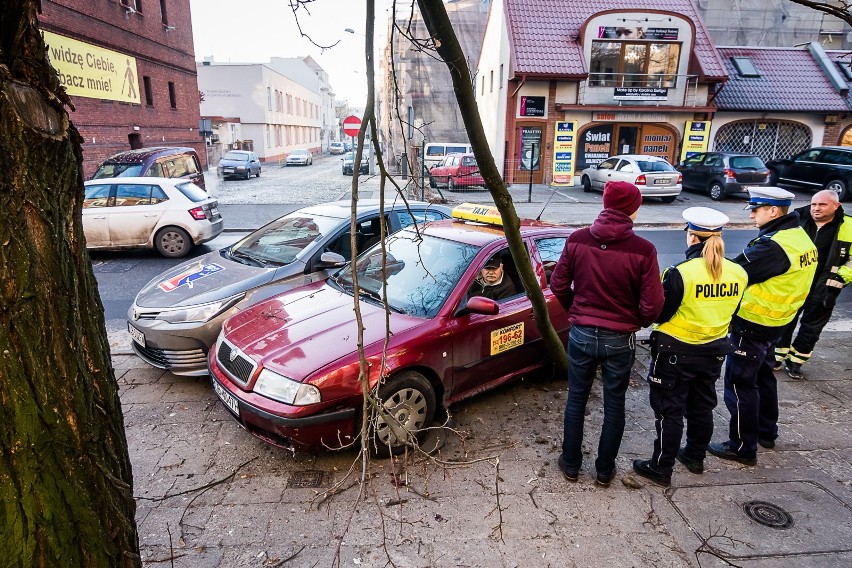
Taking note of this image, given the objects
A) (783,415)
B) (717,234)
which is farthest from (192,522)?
(783,415)

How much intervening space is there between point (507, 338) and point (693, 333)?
1.46 m

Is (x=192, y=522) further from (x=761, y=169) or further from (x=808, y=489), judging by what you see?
(x=761, y=169)

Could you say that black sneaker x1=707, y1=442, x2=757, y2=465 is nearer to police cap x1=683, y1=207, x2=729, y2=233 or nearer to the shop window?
police cap x1=683, y1=207, x2=729, y2=233

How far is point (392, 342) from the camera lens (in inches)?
144

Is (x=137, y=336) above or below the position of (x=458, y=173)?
below

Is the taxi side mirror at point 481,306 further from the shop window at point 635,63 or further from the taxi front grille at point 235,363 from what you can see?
the shop window at point 635,63

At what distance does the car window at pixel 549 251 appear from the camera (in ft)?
15.5

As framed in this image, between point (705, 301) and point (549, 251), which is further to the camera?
point (549, 251)

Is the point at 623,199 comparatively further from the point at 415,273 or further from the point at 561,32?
the point at 561,32

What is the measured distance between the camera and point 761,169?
17.5 meters

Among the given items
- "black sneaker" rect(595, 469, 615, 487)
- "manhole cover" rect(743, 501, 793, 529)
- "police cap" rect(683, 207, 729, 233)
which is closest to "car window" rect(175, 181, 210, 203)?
"black sneaker" rect(595, 469, 615, 487)

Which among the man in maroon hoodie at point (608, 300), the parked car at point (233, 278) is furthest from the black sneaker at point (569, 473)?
the parked car at point (233, 278)

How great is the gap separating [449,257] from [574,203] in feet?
45.7

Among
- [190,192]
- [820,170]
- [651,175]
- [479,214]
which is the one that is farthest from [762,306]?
[820,170]
